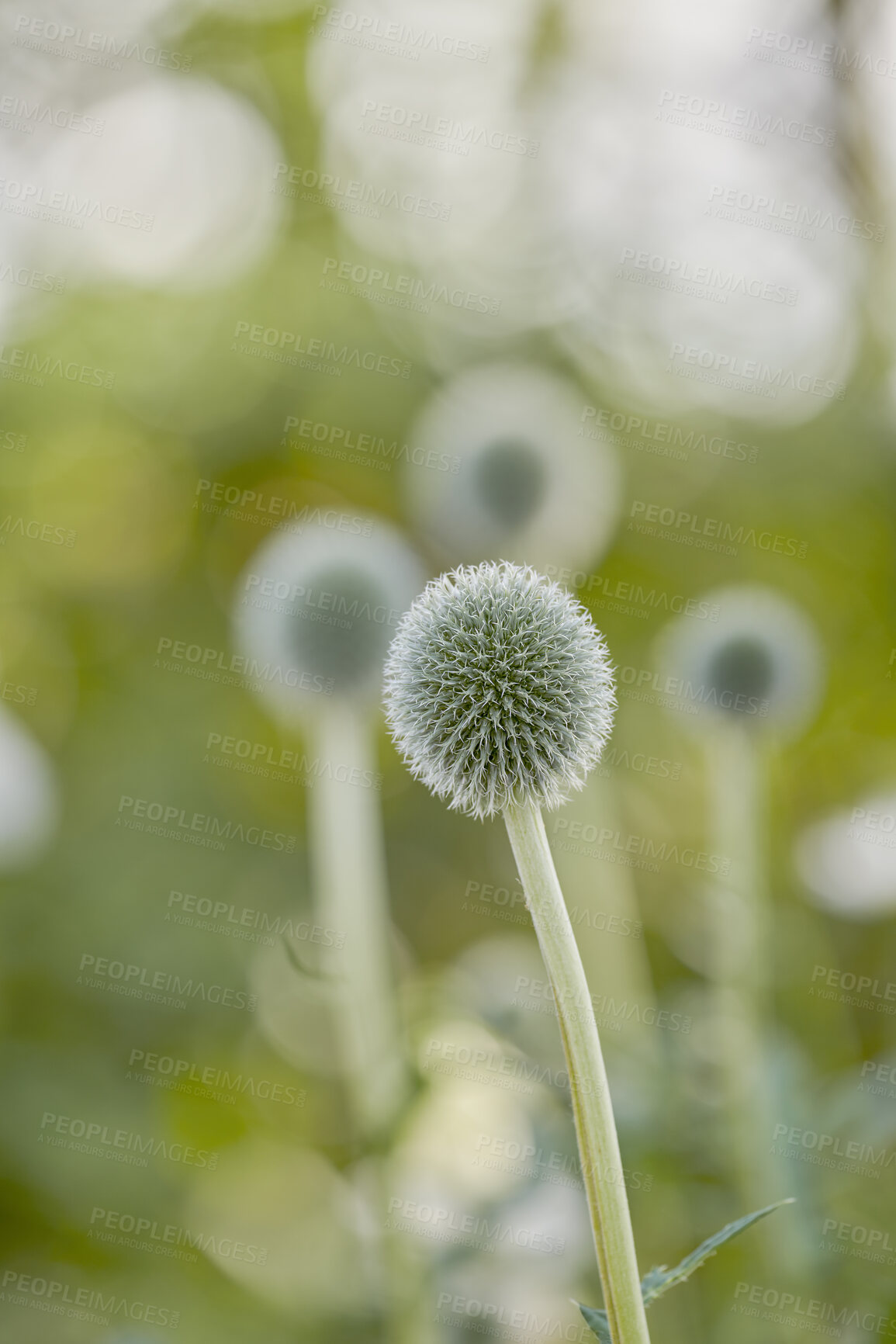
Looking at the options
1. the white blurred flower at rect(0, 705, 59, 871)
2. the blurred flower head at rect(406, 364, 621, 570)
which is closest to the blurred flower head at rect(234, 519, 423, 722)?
the blurred flower head at rect(406, 364, 621, 570)

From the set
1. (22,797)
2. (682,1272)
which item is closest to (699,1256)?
(682,1272)

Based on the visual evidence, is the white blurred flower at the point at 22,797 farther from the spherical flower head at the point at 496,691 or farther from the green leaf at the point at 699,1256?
the green leaf at the point at 699,1256

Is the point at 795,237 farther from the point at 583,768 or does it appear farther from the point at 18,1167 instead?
the point at 18,1167

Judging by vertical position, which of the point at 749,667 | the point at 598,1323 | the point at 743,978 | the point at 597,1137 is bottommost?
the point at 598,1323

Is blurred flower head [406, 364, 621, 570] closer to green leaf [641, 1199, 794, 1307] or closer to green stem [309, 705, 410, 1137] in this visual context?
green stem [309, 705, 410, 1137]

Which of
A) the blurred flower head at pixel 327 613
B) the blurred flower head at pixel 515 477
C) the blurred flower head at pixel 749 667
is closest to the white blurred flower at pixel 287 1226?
the blurred flower head at pixel 327 613

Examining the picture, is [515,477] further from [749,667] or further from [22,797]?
[22,797]

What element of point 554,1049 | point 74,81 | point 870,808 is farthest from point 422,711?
point 74,81
